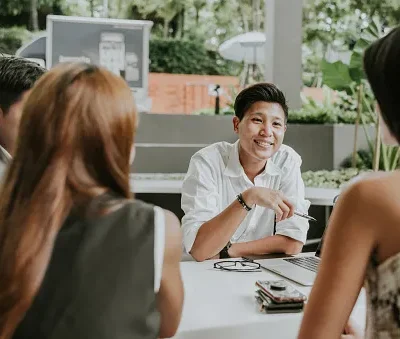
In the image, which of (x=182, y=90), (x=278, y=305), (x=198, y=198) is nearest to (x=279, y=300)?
(x=278, y=305)

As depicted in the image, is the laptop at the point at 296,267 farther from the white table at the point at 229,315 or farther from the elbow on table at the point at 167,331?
the elbow on table at the point at 167,331

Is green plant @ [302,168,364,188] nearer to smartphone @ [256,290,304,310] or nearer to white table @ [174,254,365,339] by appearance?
white table @ [174,254,365,339]

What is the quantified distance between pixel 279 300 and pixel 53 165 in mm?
798

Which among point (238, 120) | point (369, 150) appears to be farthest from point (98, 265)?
point (369, 150)

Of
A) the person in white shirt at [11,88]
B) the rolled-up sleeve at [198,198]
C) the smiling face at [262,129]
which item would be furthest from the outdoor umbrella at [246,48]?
the person in white shirt at [11,88]

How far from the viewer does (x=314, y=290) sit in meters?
1.15

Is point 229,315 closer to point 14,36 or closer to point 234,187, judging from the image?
point 234,187

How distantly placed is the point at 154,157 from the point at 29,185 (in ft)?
14.2

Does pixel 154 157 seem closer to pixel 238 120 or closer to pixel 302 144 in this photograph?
pixel 302 144

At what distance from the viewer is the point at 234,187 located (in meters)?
2.69

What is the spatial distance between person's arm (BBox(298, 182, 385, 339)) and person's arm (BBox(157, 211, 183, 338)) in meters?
0.27

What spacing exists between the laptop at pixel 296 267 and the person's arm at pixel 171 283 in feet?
2.49

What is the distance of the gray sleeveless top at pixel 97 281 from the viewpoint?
0.99 m

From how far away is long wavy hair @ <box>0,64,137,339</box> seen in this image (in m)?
1.01
